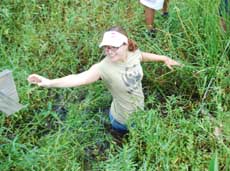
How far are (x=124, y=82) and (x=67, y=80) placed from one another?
375mm

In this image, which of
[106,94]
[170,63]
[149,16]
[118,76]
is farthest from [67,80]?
[149,16]

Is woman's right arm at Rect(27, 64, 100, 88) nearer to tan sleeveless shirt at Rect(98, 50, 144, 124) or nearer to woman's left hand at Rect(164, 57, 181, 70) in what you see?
tan sleeveless shirt at Rect(98, 50, 144, 124)

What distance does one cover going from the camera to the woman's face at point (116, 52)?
3227 mm

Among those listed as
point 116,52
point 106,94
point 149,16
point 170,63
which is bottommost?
point 106,94

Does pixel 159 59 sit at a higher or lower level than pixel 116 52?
lower

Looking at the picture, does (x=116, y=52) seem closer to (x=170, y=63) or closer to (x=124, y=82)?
(x=124, y=82)

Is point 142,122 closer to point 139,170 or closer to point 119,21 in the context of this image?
point 139,170

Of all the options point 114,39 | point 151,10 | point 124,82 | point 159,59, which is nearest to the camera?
point 114,39

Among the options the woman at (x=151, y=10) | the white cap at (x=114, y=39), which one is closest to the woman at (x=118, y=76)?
the white cap at (x=114, y=39)

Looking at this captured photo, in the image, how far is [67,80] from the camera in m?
3.26

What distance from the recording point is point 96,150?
3480 millimetres

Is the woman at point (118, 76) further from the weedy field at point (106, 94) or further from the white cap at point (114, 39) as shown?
the weedy field at point (106, 94)

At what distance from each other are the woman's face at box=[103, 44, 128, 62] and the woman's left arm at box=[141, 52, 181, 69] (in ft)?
0.93

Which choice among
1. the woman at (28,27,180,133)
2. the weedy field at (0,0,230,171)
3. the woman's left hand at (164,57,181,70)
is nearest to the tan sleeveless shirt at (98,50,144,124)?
the woman at (28,27,180,133)
